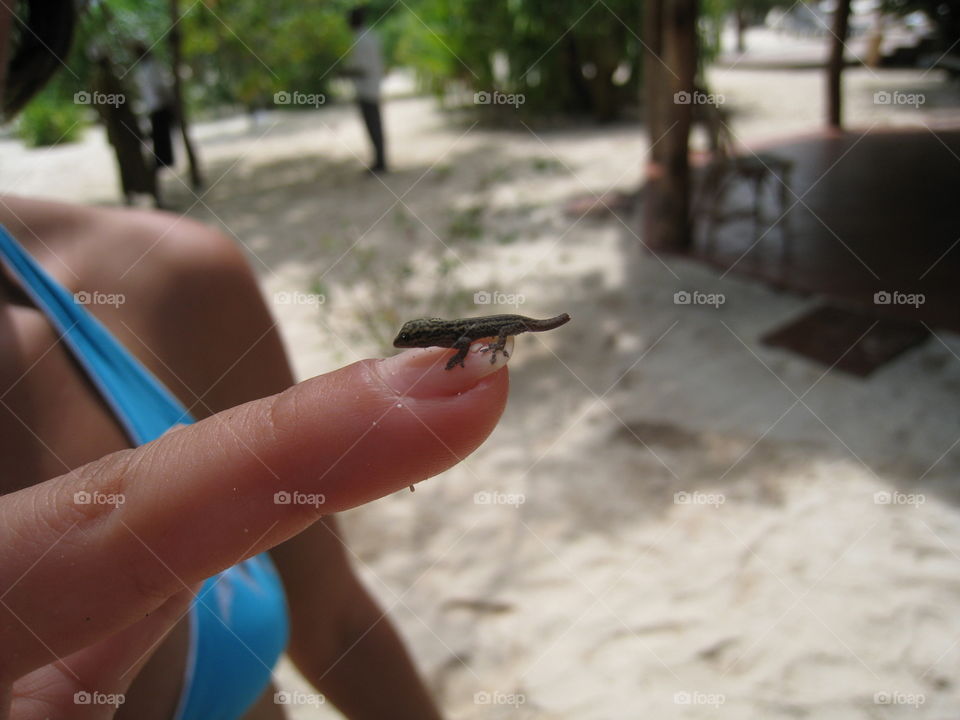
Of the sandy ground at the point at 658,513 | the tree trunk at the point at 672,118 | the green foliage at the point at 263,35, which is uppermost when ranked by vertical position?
the green foliage at the point at 263,35

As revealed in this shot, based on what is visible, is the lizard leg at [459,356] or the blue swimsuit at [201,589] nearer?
the lizard leg at [459,356]

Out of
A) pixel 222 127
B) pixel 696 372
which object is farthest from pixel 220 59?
pixel 696 372

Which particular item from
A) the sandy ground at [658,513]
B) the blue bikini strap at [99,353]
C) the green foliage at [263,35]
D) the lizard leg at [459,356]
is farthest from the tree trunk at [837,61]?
the blue bikini strap at [99,353]

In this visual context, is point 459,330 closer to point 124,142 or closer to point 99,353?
point 99,353

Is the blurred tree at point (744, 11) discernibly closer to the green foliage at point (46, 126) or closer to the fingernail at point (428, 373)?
the green foliage at point (46, 126)

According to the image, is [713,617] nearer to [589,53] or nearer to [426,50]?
[589,53]

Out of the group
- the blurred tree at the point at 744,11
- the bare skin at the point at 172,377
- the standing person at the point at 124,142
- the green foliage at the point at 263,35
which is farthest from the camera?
the blurred tree at the point at 744,11
